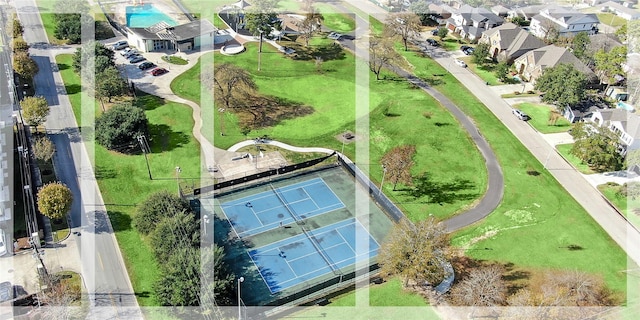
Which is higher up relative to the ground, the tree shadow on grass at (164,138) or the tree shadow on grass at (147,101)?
the tree shadow on grass at (147,101)

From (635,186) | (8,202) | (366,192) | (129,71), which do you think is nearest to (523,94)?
(635,186)

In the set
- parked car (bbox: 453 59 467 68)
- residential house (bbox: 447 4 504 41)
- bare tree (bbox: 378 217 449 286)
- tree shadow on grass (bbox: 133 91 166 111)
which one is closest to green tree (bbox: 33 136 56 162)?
tree shadow on grass (bbox: 133 91 166 111)

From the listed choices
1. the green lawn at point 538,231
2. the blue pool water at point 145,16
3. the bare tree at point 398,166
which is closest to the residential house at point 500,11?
the green lawn at point 538,231

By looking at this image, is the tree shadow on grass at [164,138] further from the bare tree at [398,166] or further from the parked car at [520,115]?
the parked car at [520,115]

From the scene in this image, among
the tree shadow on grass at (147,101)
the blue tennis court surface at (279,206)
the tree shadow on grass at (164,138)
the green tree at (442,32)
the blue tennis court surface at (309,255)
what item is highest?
the green tree at (442,32)

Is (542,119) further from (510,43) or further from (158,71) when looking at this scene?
(158,71)

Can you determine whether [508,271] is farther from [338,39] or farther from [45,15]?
[45,15]
